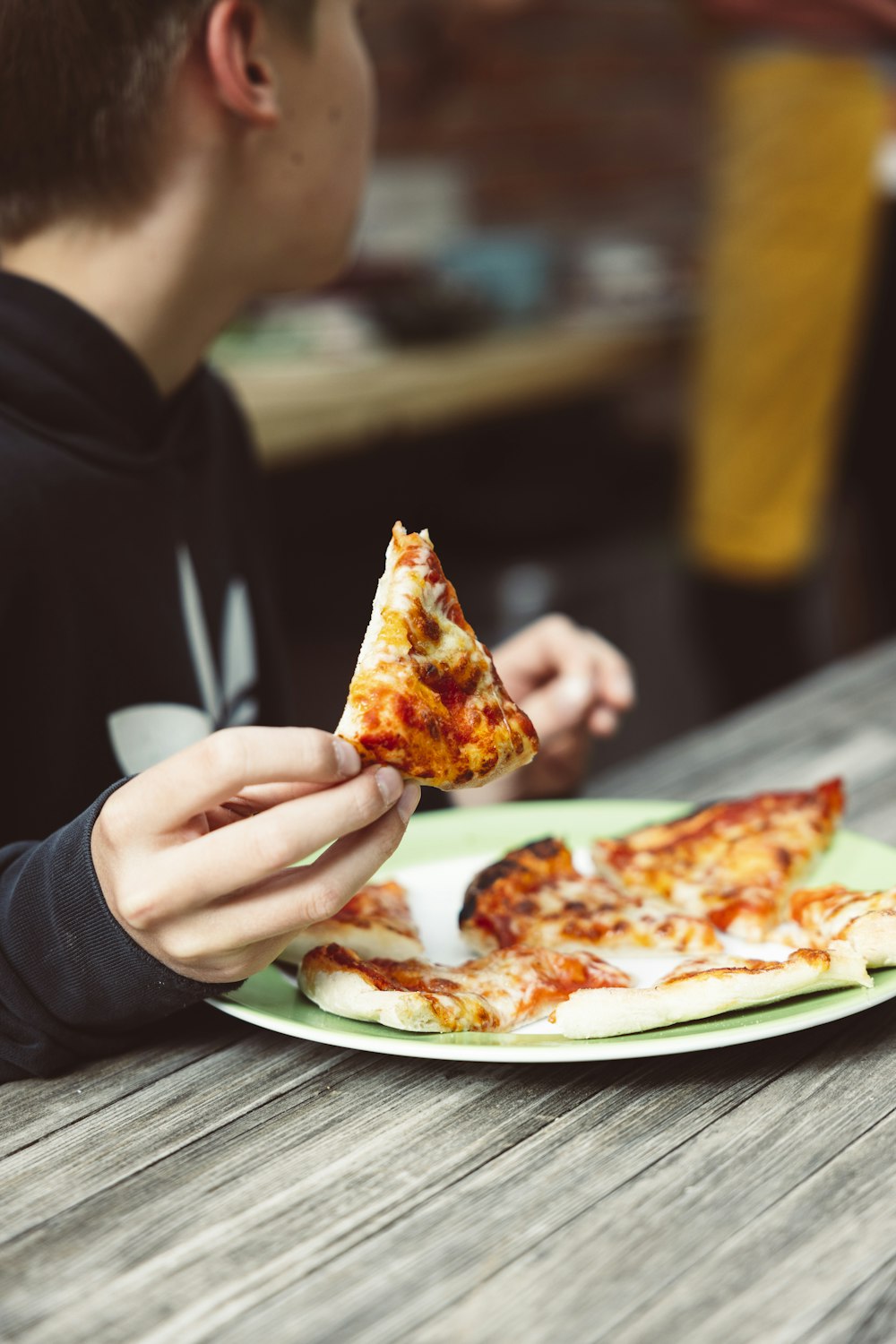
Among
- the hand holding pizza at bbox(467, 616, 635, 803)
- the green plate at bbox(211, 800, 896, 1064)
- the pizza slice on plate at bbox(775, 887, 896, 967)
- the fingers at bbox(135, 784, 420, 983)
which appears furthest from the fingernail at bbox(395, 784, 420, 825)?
the hand holding pizza at bbox(467, 616, 635, 803)

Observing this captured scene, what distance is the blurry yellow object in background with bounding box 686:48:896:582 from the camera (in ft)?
10.4

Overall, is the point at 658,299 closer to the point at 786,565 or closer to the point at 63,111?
the point at 786,565

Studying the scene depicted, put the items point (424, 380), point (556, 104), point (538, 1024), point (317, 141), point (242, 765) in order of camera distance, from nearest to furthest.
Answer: point (242, 765) → point (538, 1024) → point (317, 141) → point (424, 380) → point (556, 104)

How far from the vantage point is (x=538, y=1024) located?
0.83 m

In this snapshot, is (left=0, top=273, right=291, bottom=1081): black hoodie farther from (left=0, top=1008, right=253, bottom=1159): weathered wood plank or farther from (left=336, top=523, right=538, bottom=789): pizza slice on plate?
(left=336, top=523, right=538, bottom=789): pizza slice on plate

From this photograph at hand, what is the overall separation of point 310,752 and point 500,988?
212mm

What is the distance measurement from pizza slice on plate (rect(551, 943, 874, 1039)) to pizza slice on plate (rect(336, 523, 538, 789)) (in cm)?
14

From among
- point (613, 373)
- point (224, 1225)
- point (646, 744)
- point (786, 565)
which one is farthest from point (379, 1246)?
point (613, 373)

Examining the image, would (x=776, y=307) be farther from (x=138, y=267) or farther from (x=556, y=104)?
(x=138, y=267)

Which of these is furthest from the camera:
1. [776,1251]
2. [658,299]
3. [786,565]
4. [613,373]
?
[658,299]

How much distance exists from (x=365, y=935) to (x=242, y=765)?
0.75 ft

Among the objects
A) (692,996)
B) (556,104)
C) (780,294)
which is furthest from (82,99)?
(556,104)

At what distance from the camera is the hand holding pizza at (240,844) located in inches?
28.4

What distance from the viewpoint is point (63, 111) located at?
117cm
